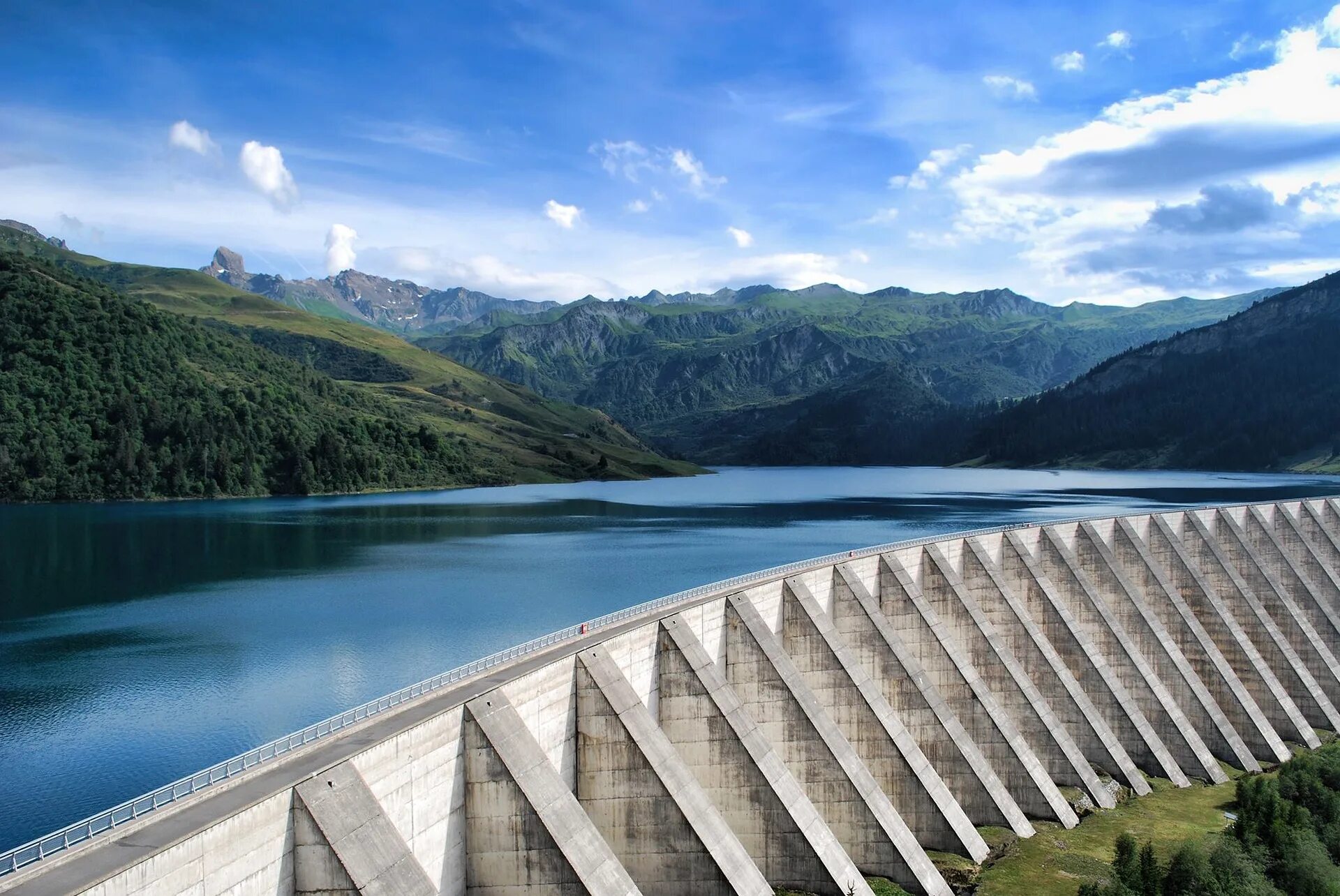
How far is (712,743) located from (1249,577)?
5048 cm

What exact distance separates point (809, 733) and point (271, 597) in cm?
6265

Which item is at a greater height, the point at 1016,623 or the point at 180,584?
the point at 1016,623

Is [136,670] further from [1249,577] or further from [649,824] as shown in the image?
[1249,577]

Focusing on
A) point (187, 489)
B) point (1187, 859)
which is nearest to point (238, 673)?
point (1187, 859)

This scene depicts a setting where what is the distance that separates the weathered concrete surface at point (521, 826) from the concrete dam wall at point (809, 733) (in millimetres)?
62

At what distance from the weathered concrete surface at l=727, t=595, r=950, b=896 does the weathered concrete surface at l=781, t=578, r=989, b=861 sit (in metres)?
0.98

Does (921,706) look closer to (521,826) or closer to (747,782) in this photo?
(747,782)

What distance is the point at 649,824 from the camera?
2753 centimetres

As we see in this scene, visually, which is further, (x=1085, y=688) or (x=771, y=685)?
(x=1085, y=688)

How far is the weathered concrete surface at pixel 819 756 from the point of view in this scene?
32969mm

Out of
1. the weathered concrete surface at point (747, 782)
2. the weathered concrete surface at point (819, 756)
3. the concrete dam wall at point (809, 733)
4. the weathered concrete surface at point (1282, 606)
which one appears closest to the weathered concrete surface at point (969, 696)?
the concrete dam wall at point (809, 733)

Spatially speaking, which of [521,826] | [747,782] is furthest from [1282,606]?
[521,826]

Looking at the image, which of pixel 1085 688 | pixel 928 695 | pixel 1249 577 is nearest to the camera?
pixel 928 695

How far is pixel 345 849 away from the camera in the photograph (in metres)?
19.2
